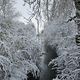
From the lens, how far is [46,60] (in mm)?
13086

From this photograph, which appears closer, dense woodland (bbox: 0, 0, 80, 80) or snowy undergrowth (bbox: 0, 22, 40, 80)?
dense woodland (bbox: 0, 0, 80, 80)

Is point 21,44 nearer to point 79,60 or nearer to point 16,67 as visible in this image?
point 16,67

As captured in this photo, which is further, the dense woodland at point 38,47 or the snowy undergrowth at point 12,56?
the snowy undergrowth at point 12,56

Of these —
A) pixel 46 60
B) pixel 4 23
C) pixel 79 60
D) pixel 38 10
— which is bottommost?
pixel 46 60

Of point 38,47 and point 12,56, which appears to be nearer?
point 12,56

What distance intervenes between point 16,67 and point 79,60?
2670 millimetres

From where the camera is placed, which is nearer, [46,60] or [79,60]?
[79,60]

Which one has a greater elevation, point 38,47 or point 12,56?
point 12,56

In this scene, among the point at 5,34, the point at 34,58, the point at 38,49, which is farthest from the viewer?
the point at 38,49

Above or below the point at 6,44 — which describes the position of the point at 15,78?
below

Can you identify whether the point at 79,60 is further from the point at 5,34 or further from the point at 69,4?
the point at 5,34

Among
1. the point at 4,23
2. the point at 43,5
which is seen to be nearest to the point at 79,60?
the point at 43,5

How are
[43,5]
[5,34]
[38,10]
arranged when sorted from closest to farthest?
[38,10] < [43,5] < [5,34]

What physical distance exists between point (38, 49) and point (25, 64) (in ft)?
6.03
